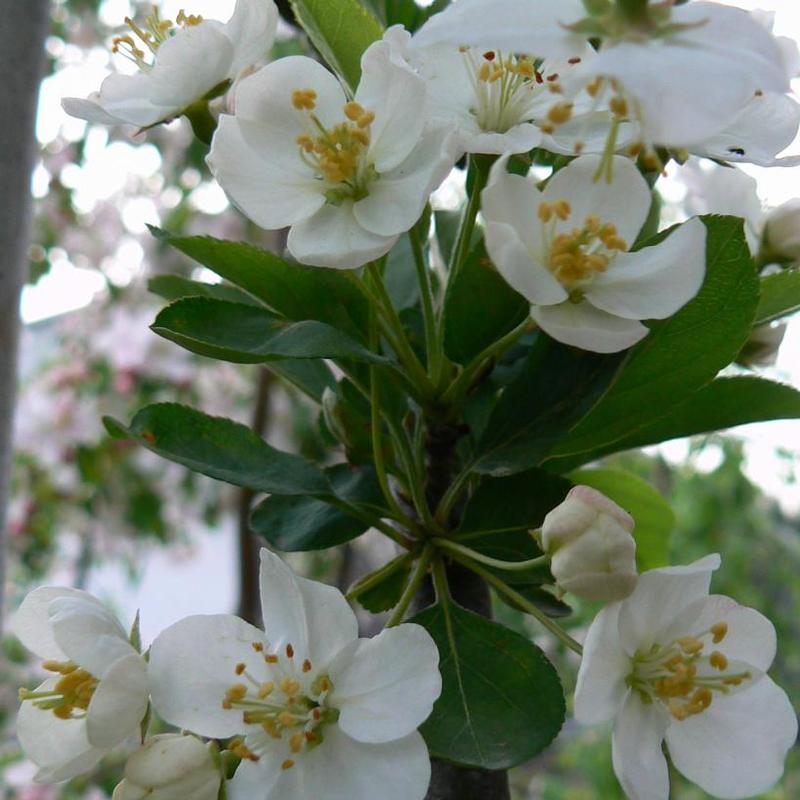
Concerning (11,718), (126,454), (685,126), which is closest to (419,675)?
(685,126)

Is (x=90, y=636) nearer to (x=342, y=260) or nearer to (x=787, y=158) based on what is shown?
(x=342, y=260)

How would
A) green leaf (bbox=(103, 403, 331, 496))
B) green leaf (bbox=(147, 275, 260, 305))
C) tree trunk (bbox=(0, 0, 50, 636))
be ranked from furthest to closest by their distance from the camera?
tree trunk (bbox=(0, 0, 50, 636)) → green leaf (bbox=(147, 275, 260, 305)) → green leaf (bbox=(103, 403, 331, 496))

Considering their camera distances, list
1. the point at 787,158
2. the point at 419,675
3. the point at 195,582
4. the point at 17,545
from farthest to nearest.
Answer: the point at 195,582, the point at 17,545, the point at 787,158, the point at 419,675

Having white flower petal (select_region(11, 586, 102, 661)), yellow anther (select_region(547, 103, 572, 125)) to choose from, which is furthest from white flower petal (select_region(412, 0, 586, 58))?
white flower petal (select_region(11, 586, 102, 661))

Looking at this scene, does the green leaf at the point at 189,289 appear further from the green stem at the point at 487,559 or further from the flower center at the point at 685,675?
the flower center at the point at 685,675

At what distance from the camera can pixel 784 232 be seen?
712mm

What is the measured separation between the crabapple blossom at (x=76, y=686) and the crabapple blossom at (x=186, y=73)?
292mm

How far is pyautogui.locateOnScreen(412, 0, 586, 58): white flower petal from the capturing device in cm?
43

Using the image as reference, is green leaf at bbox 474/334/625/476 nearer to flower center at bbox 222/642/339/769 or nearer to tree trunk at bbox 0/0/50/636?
flower center at bbox 222/642/339/769

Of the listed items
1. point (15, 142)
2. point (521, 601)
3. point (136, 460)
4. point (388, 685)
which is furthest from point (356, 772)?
point (136, 460)

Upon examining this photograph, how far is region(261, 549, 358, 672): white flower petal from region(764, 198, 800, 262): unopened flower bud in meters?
0.40

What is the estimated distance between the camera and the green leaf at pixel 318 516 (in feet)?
2.18

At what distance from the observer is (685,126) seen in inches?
15.1

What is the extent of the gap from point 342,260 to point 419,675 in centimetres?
21
